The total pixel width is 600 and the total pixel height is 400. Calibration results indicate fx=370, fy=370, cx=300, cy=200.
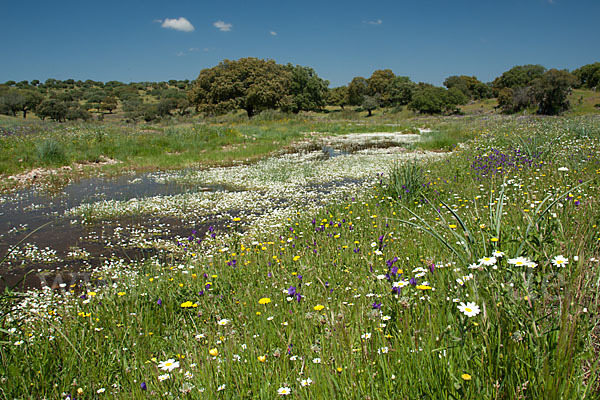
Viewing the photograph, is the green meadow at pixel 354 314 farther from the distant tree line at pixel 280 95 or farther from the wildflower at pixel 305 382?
the distant tree line at pixel 280 95

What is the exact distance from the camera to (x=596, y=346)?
232 cm

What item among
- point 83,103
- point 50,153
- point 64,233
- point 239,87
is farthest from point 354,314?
point 83,103

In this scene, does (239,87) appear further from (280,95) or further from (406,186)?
(406,186)

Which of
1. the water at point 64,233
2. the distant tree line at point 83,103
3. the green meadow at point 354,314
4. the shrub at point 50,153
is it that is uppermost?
the distant tree line at point 83,103

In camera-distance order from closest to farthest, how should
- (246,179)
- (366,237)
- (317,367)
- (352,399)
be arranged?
(352,399), (317,367), (366,237), (246,179)

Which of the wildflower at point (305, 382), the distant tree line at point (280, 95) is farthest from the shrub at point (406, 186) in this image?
the distant tree line at point (280, 95)

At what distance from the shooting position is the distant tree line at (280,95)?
50.1 m

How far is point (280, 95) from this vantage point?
57.8 m

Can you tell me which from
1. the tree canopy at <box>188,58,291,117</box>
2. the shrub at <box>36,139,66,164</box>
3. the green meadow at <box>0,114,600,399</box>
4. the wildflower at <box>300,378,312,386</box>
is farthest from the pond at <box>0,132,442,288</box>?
the tree canopy at <box>188,58,291,117</box>

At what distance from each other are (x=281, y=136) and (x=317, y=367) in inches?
1122

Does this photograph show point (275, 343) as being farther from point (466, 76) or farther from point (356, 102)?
point (466, 76)

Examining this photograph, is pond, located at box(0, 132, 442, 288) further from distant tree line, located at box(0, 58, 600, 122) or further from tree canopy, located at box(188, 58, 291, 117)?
distant tree line, located at box(0, 58, 600, 122)

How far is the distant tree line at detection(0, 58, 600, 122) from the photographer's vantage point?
50094mm

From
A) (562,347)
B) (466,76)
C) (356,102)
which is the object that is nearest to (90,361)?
(562,347)
